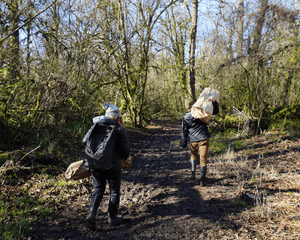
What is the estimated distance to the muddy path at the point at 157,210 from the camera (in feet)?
9.43

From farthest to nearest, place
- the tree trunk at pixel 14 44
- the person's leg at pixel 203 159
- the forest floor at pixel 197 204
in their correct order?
the tree trunk at pixel 14 44 < the person's leg at pixel 203 159 < the forest floor at pixel 197 204

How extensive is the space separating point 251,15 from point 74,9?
670 centimetres

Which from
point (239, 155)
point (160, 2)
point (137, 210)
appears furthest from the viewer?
point (160, 2)

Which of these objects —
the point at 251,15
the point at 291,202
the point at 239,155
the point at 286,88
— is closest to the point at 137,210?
the point at 291,202

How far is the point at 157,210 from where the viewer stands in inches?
137

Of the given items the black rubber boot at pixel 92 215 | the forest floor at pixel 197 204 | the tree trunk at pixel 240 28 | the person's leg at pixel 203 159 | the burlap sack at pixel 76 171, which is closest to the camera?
the forest floor at pixel 197 204

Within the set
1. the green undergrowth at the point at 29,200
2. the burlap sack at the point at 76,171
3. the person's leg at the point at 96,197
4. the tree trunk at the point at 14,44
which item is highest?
the tree trunk at the point at 14,44

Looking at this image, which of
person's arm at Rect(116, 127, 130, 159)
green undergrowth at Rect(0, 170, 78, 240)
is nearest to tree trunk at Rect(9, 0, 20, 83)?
green undergrowth at Rect(0, 170, 78, 240)

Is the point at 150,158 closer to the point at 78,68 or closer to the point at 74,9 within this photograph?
the point at 78,68

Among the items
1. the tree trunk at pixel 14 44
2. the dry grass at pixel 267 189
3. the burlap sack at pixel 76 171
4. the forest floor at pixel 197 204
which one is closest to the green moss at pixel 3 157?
the forest floor at pixel 197 204

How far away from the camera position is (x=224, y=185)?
4191 millimetres

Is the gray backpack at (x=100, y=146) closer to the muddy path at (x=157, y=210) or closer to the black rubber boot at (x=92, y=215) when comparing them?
the black rubber boot at (x=92, y=215)

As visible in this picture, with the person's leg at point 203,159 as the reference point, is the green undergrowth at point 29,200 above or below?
below

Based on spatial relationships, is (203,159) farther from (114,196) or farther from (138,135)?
(138,135)
